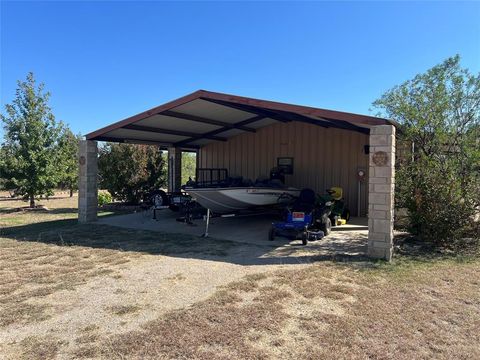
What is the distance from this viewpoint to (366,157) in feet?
36.1

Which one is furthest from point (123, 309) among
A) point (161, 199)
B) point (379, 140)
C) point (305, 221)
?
point (161, 199)

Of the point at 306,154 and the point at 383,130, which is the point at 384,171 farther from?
the point at 306,154

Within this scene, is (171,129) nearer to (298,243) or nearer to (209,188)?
(209,188)

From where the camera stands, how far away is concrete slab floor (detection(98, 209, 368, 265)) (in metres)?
5.94

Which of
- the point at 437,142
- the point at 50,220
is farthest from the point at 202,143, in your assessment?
the point at 437,142

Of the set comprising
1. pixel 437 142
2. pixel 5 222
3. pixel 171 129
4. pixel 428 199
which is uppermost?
pixel 171 129

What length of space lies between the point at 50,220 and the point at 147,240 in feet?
16.0

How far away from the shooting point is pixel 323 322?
11.1 ft

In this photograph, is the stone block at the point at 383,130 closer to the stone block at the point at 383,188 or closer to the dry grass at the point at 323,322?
the stone block at the point at 383,188

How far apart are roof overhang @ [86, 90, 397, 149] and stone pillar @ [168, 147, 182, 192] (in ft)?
2.60

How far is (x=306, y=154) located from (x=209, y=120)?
3739 millimetres

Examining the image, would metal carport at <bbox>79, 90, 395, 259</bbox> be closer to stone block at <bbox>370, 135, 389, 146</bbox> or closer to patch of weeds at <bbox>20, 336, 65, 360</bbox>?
stone block at <bbox>370, 135, 389, 146</bbox>

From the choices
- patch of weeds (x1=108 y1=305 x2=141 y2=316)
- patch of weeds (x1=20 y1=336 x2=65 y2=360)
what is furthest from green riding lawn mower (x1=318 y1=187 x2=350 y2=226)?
patch of weeds (x1=20 y1=336 x2=65 y2=360)

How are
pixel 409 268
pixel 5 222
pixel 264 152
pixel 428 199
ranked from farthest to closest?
pixel 264 152
pixel 5 222
pixel 428 199
pixel 409 268
